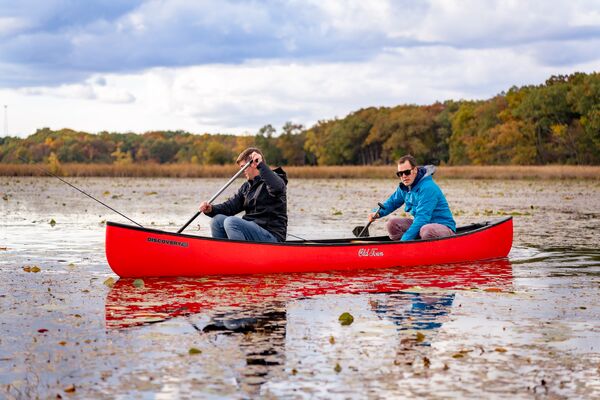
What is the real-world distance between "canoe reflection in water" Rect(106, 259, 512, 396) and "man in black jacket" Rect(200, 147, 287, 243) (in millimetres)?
531

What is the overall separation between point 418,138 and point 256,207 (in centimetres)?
7969

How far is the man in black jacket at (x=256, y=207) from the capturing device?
30.9ft

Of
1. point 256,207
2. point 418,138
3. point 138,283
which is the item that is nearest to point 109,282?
point 138,283

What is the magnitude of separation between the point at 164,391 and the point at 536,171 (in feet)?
146

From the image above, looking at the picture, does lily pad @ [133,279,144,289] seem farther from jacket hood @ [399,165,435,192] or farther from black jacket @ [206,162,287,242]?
jacket hood @ [399,165,435,192]

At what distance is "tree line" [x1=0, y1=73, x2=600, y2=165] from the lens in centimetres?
6569

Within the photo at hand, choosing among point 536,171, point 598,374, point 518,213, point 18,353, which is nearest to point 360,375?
point 598,374

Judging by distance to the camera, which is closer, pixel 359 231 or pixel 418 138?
pixel 359 231

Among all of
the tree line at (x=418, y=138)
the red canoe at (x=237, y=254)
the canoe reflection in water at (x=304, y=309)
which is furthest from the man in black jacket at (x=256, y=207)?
the tree line at (x=418, y=138)

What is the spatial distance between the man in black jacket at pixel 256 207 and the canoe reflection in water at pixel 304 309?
20.9 inches

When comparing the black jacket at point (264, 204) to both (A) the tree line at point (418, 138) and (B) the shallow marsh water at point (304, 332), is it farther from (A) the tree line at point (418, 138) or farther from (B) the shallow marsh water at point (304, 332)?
(A) the tree line at point (418, 138)

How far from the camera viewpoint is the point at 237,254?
9.35 meters

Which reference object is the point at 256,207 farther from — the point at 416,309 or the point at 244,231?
the point at 416,309

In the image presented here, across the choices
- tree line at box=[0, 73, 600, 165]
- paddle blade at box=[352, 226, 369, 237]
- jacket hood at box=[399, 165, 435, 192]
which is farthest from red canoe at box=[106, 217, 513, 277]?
tree line at box=[0, 73, 600, 165]
